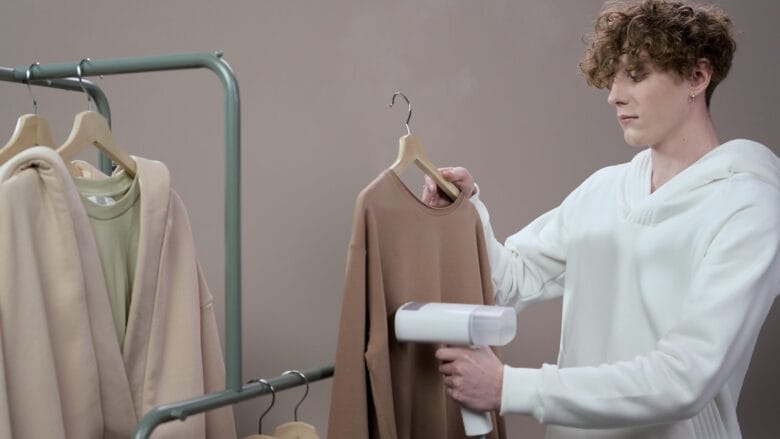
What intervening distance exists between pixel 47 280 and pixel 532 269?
1051 mm

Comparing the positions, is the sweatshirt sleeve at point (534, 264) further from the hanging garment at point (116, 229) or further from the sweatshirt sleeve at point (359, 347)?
the hanging garment at point (116, 229)

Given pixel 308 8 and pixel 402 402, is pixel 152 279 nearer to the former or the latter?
pixel 402 402

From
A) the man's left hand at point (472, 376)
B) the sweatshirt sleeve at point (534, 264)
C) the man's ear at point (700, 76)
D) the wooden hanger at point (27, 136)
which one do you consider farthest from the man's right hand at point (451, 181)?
the wooden hanger at point (27, 136)

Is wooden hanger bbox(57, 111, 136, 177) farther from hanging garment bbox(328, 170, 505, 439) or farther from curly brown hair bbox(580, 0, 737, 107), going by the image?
curly brown hair bbox(580, 0, 737, 107)

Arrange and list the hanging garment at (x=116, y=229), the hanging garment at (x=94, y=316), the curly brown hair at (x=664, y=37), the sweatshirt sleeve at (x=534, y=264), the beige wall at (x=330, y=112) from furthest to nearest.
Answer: the beige wall at (x=330, y=112) → the sweatshirt sleeve at (x=534, y=264) → the curly brown hair at (x=664, y=37) → the hanging garment at (x=116, y=229) → the hanging garment at (x=94, y=316)

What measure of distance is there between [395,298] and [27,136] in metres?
0.65

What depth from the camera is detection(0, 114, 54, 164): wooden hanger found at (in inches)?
57.8

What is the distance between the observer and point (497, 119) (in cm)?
272

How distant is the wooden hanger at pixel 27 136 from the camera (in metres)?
1.47

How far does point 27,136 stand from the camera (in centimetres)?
150

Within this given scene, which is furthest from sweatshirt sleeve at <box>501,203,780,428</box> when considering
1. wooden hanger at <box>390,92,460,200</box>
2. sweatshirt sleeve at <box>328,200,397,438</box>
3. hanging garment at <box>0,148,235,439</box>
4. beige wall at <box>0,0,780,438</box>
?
beige wall at <box>0,0,780,438</box>

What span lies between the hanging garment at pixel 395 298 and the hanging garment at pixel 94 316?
10.8 inches

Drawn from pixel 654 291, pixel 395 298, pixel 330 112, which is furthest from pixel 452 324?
pixel 330 112

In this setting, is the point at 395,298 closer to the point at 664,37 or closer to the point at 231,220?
the point at 231,220
